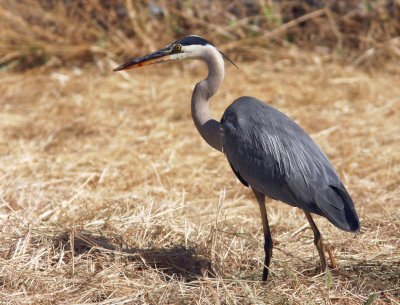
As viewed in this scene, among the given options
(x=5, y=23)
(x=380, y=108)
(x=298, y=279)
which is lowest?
(x=380, y=108)

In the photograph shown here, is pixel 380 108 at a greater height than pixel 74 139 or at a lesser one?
lesser

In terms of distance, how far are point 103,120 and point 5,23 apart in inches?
95.9

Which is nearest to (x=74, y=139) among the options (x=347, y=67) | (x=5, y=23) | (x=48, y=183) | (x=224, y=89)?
(x=48, y=183)

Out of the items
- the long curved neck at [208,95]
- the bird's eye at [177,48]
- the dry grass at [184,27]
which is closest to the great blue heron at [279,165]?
the long curved neck at [208,95]

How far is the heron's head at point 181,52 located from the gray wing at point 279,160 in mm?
428

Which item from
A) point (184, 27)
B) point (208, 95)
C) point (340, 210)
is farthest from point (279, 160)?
point (184, 27)

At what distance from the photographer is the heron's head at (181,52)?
4.68 m

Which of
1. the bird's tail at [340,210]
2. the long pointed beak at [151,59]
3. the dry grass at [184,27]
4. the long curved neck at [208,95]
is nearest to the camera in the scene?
the bird's tail at [340,210]

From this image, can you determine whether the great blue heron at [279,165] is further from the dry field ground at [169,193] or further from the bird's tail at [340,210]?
the dry field ground at [169,193]

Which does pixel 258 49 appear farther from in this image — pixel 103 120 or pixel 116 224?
pixel 116 224

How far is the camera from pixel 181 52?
4.79 meters

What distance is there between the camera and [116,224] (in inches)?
A: 193

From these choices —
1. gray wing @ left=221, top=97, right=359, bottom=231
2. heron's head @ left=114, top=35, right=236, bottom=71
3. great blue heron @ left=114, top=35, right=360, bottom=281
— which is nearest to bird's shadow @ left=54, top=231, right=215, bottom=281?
great blue heron @ left=114, top=35, right=360, bottom=281

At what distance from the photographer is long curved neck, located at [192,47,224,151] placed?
465 cm
